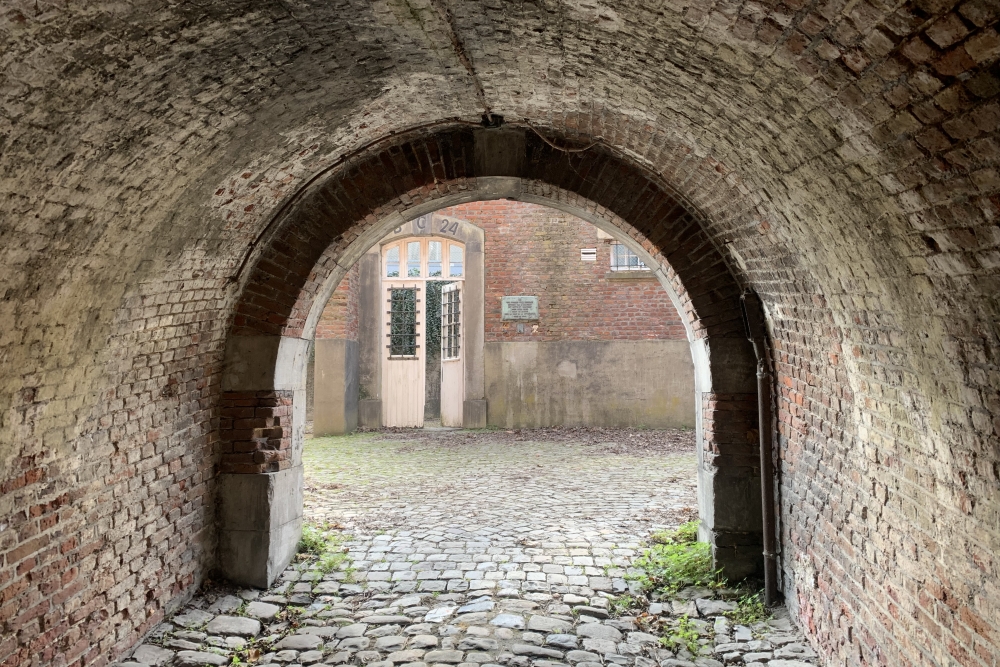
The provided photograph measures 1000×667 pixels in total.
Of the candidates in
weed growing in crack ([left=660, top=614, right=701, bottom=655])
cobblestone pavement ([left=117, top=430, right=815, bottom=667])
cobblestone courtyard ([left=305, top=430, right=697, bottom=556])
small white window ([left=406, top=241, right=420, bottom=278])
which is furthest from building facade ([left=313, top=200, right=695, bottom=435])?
weed growing in crack ([left=660, top=614, right=701, bottom=655])

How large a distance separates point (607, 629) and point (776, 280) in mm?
2587

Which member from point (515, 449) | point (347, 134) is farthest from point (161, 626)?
point (515, 449)

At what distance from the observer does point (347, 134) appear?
5.27 meters

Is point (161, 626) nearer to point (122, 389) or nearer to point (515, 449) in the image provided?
point (122, 389)

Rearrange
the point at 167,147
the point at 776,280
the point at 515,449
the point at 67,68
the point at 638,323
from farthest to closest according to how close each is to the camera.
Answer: the point at 638,323 < the point at 515,449 < the point at 776,280 < the point at 167,147 < the point at 67,68

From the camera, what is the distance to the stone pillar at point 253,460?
614cm

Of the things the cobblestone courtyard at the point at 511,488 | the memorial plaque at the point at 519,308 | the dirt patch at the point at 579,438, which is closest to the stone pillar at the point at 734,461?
the cobblestone courtyard at the point at 511,488

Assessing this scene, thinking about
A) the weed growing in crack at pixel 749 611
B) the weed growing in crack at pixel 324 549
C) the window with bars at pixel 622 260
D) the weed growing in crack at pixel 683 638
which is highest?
the window with bars at pixel 622 260

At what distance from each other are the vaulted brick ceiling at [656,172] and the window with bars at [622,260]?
10.1m

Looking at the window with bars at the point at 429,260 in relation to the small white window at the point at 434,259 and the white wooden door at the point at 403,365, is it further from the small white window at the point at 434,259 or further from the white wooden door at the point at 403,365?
the white wooden door at the point at 403,365

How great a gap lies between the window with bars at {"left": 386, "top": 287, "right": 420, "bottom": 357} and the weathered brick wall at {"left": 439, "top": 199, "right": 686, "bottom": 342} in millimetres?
1711

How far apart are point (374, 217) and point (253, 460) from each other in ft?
6.98

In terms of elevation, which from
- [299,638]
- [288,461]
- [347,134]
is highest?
[347,134]

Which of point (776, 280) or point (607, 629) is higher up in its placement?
point (776, 280)
